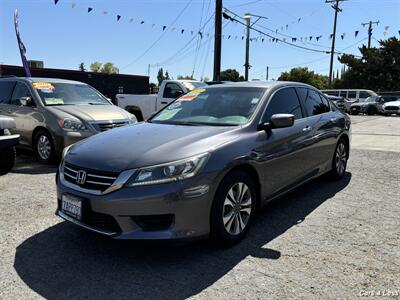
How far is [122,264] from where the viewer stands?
3.52 meters

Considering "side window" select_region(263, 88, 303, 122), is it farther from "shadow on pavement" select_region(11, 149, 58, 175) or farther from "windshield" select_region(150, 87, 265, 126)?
"shadow on pavement" select_region(11, 149, 58, 175)

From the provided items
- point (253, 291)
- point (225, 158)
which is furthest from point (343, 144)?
point (253, 291)

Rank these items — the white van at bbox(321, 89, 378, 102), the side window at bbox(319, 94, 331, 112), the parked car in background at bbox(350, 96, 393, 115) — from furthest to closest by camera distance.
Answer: the white van at bbox(321, 89, 378, 102) → the parked car in background at bbox(350, 96, 393, 115) → the side window at bbox(319, 94, 331, 112)

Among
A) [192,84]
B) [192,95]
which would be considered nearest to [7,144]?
[192,95]

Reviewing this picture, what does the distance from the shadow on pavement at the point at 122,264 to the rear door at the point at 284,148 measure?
1.78 feet

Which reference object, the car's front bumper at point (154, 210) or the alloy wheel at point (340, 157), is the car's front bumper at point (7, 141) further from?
the alloy wheel at point (340, 157)

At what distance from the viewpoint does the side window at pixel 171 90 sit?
12380 millimetres

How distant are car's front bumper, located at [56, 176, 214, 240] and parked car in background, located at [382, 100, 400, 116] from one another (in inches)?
1111

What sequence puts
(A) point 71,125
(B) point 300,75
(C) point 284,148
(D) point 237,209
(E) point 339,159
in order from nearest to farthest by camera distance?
(D) point 237,209 → (C) point 284,148 → (E) point 339,159 → (A) point 71,125 → (B) point 300,75

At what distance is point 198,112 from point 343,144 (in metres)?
2.99

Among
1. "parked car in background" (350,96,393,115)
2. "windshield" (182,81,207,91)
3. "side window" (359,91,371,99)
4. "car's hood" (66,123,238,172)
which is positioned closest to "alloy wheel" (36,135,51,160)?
"car's hood" (66,123,238,172)

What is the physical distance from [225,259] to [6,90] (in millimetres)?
7184

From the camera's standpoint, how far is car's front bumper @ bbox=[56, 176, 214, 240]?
3283 millimetres

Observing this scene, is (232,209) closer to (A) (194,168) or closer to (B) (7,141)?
(A) (194,168)
